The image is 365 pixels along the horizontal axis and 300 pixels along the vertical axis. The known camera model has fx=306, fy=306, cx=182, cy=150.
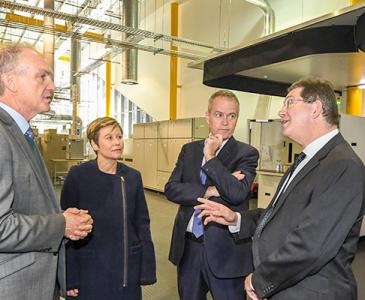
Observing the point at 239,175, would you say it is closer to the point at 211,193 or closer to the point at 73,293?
the point at 211,193

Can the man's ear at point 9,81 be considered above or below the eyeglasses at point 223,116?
above

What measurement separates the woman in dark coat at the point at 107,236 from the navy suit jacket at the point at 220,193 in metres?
0.20

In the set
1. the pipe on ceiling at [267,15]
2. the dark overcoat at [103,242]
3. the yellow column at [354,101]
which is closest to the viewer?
the dark overcoat at [103,242]

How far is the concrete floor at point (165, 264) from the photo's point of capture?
277 centimetres

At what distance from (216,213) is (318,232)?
1.57 feet

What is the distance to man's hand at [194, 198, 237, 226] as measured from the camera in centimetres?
138

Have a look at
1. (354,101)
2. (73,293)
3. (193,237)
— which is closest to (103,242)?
(73,293)

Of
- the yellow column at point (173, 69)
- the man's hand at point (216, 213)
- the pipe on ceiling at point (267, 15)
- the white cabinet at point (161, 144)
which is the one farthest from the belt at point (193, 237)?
the yellow column at point (173, 69)

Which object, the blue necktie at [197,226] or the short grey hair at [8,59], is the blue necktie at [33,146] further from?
the blue necktie at [197,226]

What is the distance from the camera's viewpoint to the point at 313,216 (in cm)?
100

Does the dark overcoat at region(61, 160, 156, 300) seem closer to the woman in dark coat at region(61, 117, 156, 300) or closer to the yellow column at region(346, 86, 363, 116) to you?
the woman in dark coat at region(61, 117, 156, 300)

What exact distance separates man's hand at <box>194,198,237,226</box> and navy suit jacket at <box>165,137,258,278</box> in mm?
66

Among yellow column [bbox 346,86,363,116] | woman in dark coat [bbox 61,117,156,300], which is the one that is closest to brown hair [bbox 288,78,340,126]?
woman in dark coat [bbox 61,117,156,300]

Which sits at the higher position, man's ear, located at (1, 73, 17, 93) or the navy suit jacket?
man's ear, located at (1, 73, 17, 93)
